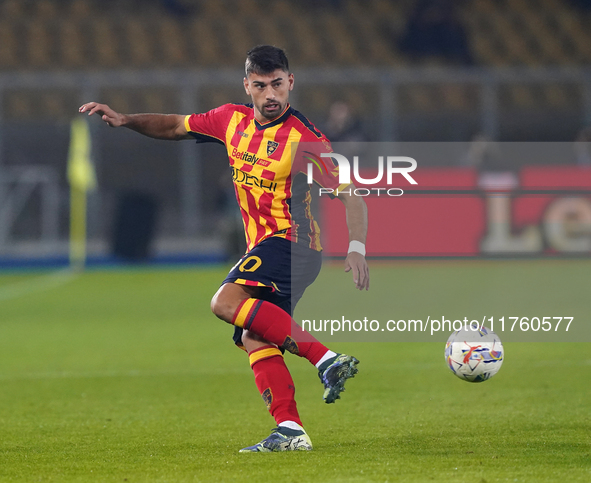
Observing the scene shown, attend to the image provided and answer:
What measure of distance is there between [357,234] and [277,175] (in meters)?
0.45

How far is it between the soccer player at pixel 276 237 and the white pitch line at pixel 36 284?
330 inches

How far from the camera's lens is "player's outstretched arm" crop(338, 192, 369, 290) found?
4262 millimetres

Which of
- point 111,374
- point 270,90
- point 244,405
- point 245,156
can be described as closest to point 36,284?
point 111,374

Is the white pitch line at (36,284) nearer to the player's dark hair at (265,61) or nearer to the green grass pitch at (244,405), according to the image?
the green grass pitch at (244,405)

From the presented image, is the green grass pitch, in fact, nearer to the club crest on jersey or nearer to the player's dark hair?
the club crest on jersey

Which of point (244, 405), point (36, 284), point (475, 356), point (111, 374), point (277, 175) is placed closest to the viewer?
point (277, 175)

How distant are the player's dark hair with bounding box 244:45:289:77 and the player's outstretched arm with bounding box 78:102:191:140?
57cm

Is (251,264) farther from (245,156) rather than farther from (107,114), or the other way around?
(107,114)

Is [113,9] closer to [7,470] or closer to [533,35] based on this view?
[533,35]

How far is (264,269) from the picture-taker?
4320mm

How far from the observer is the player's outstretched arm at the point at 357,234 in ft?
14.0

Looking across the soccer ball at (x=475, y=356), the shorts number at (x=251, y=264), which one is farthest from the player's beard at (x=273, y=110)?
the soccer ball at (x=475, y=356)

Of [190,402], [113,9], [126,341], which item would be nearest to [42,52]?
[113,9]

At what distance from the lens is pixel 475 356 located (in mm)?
4742
